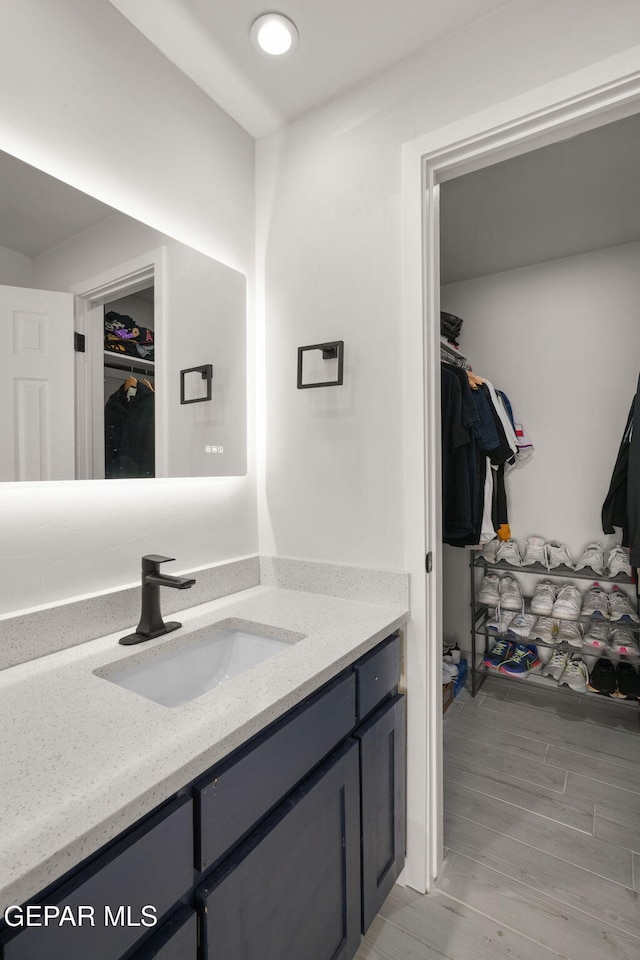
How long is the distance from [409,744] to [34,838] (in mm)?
1141

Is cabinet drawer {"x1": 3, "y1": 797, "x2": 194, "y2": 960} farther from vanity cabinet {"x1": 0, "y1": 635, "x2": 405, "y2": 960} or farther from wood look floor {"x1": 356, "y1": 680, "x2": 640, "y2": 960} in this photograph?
wood look floor {"x1": 356, "y1": 680, "x2": 640, "y2": 960}

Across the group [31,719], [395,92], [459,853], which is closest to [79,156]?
[395,92]

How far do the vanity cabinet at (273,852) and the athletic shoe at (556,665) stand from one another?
1.55 metres

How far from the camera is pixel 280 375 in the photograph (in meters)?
1.69

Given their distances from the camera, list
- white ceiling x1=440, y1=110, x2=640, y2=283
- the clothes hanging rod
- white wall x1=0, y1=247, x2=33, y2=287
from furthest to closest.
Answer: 1. white ceiling x1=440, y1=110, x2=640, y2=283
2. the clothes hanging rod
3. white wall x1=0, y1=247, x2=33, y2=287

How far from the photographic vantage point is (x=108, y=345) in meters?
1.27

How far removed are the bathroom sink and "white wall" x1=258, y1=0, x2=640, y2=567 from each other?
40 centimetres

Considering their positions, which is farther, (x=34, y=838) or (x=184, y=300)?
(x=184, y=300)

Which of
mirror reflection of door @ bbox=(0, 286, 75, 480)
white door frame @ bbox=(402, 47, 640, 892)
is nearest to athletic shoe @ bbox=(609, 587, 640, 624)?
white door frame @ bbox=(402, 47, 640, 892)

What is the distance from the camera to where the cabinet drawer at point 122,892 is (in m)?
0.56

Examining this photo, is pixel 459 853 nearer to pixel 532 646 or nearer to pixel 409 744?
pixel 409 744

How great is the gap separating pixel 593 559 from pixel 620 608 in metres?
0.27

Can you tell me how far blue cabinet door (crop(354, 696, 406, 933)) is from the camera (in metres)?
1.18

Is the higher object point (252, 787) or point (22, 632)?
point (22, 632)
